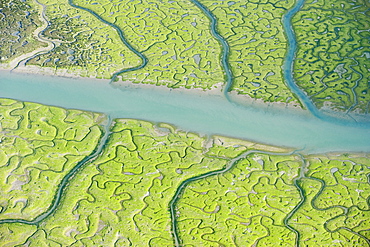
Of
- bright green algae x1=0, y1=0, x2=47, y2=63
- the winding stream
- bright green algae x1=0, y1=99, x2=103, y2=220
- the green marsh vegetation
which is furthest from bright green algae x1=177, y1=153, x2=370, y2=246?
bright green algae x1=0, y1=0, x2=47, y2=63

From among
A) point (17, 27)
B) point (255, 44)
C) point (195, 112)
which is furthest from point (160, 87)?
point (17, 27)

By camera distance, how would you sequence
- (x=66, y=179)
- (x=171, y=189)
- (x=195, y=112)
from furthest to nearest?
(x=195, y=112) < (x=66, y=179) < (x=171, y=189)

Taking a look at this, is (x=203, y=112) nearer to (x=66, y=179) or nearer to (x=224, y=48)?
(x=224, y=48)

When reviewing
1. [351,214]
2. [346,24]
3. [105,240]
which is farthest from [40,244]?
[346,24]

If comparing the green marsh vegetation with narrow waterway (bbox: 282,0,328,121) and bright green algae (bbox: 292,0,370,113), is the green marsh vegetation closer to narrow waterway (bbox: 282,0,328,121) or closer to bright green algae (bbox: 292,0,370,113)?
narrow waterway (bbox: 282,0,328,121)

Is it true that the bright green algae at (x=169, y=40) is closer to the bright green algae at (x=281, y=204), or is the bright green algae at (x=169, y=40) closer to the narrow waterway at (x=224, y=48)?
the narrow waterway at (x=224, y=48)

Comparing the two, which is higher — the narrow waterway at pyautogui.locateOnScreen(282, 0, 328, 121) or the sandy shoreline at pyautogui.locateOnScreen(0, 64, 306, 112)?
the narrow waterway at pyautogui.locateOnScreen(282, 0, 328, 121)
